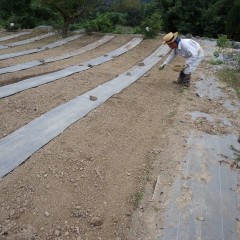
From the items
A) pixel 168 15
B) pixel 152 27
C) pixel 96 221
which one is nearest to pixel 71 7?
pixel 152 27

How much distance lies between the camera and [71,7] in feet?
34.3

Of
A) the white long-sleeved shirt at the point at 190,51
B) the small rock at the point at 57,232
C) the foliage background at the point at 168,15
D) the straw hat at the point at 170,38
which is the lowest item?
the foliage background at the point at 168,15

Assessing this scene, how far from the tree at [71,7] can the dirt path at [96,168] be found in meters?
5.24

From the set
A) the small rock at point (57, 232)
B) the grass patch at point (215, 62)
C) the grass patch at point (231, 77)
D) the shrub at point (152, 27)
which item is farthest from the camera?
the shrub at point (152, 27)

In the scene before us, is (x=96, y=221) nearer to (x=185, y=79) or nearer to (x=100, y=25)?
(x=185, y=79)

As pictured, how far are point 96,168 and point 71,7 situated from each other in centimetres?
830

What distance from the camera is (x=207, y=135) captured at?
419cm

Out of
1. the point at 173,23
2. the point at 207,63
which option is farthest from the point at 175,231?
the point at 173,23

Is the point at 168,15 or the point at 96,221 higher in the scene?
the point at 96,221

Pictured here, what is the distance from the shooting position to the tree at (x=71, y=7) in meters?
9.99

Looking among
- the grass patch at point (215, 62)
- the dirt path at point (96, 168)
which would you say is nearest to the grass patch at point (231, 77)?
the grass patch at point (215, 62)

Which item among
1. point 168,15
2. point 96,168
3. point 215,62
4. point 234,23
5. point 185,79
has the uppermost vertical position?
point 96,168

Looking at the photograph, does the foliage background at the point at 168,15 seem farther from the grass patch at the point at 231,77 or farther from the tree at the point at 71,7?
the grass patch at the point at 231,77

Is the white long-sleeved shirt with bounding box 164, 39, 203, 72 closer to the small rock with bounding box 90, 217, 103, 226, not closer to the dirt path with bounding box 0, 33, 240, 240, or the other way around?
the dirt path with bounding box 0, 33, 240, 240
